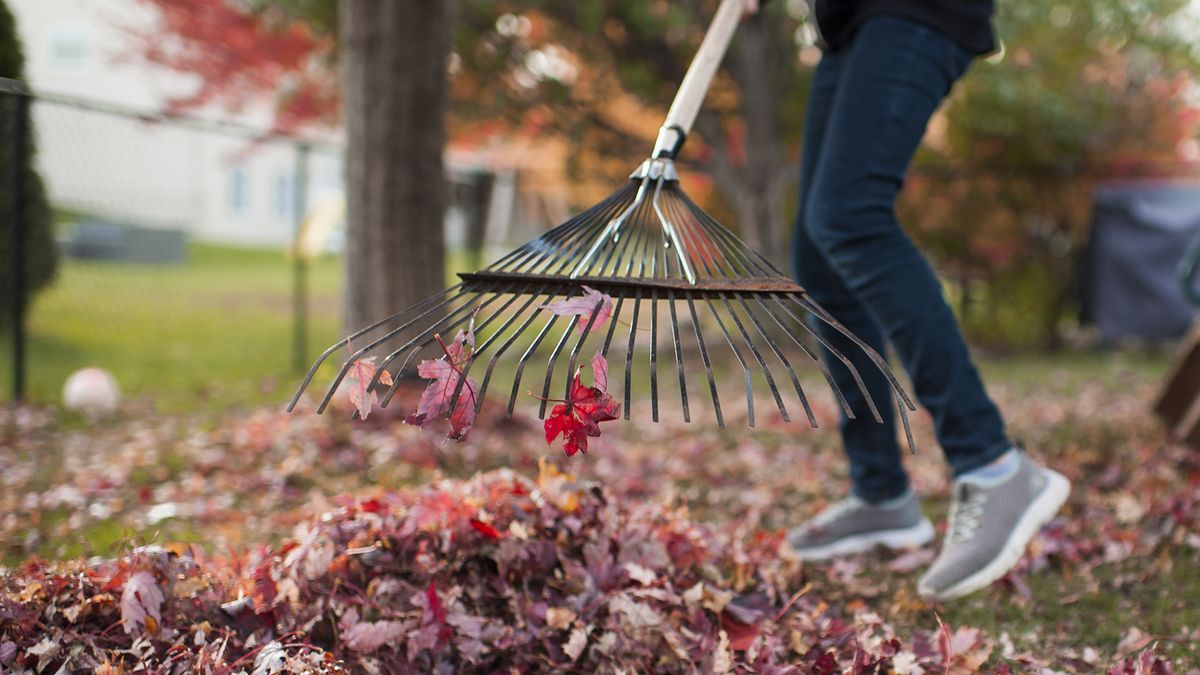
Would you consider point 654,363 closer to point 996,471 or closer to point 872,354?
point 872,354

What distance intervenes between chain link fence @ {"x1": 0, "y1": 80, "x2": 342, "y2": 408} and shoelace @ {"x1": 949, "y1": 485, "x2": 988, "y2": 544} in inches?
138

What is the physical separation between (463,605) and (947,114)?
264 inches

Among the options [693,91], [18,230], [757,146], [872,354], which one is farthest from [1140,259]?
[18,230]

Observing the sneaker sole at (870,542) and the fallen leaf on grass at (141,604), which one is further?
the sneaker sole at (870,542)

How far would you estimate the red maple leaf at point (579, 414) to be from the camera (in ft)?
4.13

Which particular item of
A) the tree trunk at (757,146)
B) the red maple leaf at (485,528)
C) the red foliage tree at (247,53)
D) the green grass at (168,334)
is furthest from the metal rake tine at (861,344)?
the red foliage tree at (247,53)

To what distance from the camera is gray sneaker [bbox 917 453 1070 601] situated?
1804 millimetres

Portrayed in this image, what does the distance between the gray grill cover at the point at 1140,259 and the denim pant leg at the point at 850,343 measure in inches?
214

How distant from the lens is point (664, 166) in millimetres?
1546

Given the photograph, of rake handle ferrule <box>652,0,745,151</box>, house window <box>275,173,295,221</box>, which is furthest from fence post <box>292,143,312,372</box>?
house window <box>275,173,295,221</box>

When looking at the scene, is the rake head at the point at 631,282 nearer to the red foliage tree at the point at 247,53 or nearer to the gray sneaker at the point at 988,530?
the gray sneaker at the point at 988,530

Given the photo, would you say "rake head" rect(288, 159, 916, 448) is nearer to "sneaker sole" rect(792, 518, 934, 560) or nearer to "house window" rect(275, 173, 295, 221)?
"sneaker sole" rect(792, 518, 934, 560)

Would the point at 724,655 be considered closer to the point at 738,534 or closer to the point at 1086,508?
the point at 738,534

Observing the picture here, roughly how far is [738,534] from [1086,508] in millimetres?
1028
